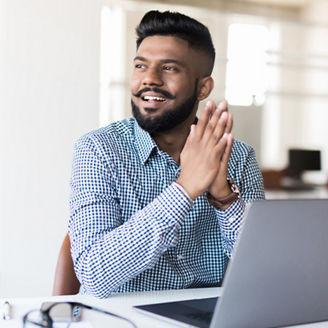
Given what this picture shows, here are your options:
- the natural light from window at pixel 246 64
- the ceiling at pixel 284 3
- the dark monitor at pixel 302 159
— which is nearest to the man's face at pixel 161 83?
the natural light from window at pixel 246 64

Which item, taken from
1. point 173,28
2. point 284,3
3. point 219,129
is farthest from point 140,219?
point 284,3

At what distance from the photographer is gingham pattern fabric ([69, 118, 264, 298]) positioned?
4.53ft

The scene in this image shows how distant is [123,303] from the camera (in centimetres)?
132

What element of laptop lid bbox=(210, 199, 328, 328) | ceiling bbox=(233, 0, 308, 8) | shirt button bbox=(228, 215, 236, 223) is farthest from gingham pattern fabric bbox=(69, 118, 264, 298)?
→ ceiling bbox=(233, 0, 308, 8)

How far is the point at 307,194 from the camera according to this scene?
7.86 m

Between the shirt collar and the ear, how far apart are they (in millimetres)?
249

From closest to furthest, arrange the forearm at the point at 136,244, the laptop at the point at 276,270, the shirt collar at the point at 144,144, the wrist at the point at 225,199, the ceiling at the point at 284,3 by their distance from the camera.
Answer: the laptop at the point at 276,270 → the forearm at the point at 136,244 → the wrist at the point at 225,199 → the shirt collar at the point at 144,144 → the ceiling at the point at 284,3

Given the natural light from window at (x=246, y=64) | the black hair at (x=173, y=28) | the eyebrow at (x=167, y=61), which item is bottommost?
Result: the eyebrow at (x=167, y=61)

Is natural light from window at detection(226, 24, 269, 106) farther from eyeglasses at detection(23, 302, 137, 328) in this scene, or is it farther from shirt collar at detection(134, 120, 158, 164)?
eyeglasses at detection(23, 302, 137, 328)

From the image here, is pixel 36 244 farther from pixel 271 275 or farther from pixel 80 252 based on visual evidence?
pixel 271 275

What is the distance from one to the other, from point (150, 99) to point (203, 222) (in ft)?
1.30

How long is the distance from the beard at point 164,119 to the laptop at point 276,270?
68 cm

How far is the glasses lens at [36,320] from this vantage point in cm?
111

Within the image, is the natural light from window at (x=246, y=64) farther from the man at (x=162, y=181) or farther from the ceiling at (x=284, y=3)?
the man at (x=162, y=181)
